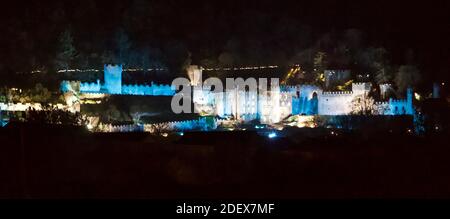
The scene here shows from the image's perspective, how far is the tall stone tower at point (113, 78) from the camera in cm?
4447

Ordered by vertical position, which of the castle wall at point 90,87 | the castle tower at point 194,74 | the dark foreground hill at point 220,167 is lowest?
the dark foreground hill at point 220,167

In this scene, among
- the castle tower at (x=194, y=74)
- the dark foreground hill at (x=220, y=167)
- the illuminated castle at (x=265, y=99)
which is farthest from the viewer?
the castle tower at (x=194, y=74)

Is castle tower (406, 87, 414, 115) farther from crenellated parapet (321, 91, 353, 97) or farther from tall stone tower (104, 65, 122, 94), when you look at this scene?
tall stone tower (104, 65, 122, 94)

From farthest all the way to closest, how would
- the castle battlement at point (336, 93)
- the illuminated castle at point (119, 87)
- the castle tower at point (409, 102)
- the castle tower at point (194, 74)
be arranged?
the castle tower at point (194, 74) → the illuminated castle at point (119, 87) → the castle battlement at point (336, 93) → the castle tower at point (409, 102)

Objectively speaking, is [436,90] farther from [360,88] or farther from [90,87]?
[90,87]

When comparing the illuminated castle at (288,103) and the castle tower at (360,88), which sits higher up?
the castle tower at (360,88)

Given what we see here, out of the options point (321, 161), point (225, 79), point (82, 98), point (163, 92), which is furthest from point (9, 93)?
point (321, 161)

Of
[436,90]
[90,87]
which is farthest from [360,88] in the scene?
[90,87]

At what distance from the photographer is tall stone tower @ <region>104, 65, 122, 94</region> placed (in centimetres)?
4447

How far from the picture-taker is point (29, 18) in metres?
51.2

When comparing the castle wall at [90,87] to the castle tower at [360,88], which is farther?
the castle wall at [90,87]

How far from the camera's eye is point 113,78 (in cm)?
4481

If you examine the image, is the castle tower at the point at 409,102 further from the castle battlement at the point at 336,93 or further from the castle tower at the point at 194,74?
the castle tower at the point at 194,74

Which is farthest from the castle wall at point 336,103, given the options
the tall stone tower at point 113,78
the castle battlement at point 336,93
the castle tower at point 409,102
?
the tall stone tower at point 113,78
